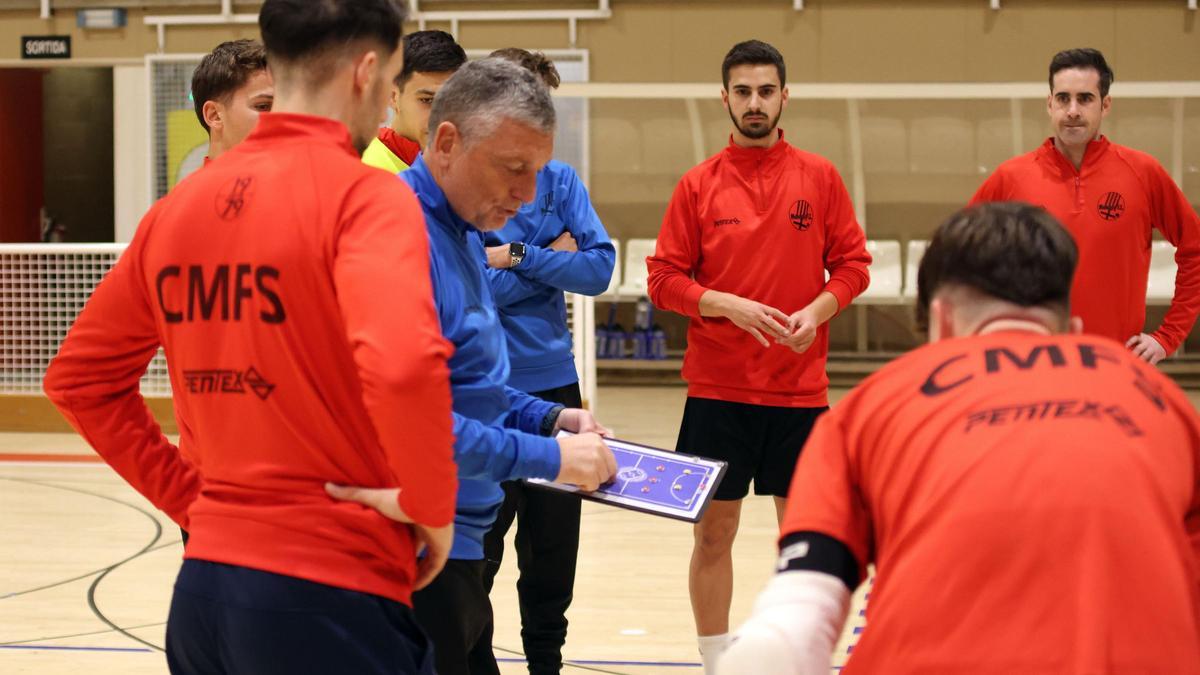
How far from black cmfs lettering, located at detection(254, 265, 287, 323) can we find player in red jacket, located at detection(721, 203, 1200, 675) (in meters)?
0.76

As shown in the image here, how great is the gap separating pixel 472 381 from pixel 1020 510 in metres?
1.06

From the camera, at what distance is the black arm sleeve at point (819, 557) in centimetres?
172

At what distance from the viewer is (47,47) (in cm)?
1431

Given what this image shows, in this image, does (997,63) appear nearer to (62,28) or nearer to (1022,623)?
(62,28)

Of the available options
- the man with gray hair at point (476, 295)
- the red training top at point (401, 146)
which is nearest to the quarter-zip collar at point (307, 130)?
the man with gray hair at point (476, 295)

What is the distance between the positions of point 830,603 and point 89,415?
1259 mm

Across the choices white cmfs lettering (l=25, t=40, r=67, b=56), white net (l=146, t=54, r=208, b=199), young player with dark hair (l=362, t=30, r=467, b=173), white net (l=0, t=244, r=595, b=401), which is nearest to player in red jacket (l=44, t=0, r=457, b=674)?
young player with dark hair (l=362, t=30, r=467, b=173)

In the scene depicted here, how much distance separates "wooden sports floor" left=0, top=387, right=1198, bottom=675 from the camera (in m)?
4.83

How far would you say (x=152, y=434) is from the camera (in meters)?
2.30

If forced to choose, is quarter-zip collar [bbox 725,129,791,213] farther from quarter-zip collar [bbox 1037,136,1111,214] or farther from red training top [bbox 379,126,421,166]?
red training top [bbox 379,126,421,166]

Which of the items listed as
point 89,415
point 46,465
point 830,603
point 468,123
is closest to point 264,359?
point 89,415

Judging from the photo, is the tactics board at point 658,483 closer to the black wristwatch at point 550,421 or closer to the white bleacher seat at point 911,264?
the black wristwatch at point 550,421

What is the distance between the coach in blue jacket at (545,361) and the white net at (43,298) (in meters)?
5.96

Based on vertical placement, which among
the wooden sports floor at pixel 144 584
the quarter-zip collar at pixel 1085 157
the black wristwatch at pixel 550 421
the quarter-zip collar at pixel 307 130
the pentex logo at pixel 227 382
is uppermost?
the quarter-zip collar at pixel 1085 157
